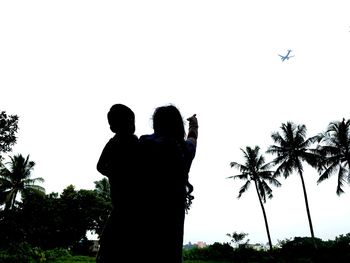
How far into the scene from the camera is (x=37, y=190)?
36625 mm

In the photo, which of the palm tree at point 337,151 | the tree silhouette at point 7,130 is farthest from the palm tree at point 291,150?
the tree silhouette at point 7,130

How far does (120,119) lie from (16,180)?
37.8 metres

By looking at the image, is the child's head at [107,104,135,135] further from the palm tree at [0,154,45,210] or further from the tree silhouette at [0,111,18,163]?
the palm tree at [0,154,45,210]

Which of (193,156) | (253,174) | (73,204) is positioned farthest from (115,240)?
(73,204)

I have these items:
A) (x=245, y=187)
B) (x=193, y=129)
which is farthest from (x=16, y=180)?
(x=193, y=129)

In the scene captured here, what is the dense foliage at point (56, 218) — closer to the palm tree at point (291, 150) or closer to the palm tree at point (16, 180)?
the palm tree at point (16, 180)

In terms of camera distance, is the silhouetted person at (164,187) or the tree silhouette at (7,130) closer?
the silhouetted person at (164,187)

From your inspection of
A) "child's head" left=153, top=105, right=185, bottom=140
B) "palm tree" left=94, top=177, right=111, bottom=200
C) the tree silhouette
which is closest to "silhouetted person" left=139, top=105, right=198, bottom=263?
"child's head" left=153, top=105, right=185, bottom=140

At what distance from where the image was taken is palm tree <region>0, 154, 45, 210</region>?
1393 inches

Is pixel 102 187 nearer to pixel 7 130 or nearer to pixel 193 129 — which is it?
pixel 7 130

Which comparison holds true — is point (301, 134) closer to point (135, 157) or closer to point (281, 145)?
point (281, 145)

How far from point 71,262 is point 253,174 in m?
18.2

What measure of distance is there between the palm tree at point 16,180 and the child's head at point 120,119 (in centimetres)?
3695

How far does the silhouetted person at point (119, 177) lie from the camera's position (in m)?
1.75
